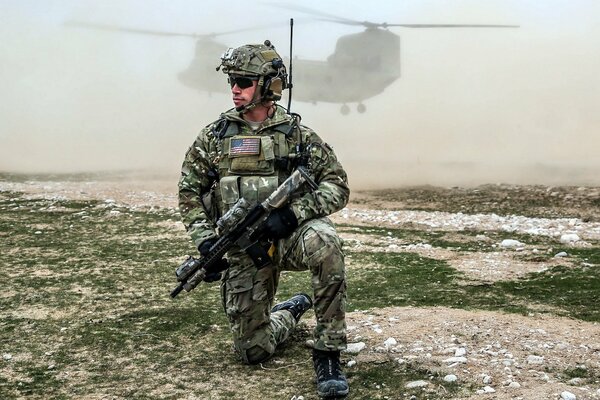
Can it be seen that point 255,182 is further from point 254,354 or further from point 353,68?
point 353,68

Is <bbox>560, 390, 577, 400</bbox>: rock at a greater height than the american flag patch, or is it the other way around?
the american flag patch

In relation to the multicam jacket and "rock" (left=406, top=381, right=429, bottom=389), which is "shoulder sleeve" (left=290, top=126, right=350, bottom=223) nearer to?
the multicam jacket

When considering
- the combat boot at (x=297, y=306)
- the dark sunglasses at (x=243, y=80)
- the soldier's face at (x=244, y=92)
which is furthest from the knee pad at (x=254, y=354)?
the dark sunglasses at (x=243, y=80)

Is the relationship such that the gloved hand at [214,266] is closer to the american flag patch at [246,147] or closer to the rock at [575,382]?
the american flag patch at [246,147]

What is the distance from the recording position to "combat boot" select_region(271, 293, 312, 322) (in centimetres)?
512

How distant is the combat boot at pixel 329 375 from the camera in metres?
4.02

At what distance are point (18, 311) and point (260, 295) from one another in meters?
2.17

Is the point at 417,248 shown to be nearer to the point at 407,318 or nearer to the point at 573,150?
the point at 407,318

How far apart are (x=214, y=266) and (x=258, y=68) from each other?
114 cm

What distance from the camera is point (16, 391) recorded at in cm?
431

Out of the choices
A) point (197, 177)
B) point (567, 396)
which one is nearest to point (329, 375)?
point (567, 396)

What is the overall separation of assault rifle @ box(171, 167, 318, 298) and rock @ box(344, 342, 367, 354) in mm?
737

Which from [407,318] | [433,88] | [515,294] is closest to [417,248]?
[515,294]

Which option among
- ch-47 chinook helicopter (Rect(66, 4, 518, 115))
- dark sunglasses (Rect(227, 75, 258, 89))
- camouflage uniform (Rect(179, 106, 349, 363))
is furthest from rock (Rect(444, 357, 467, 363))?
ch-47 chinook helicopter (Rect(66, 4, 518, 115))
